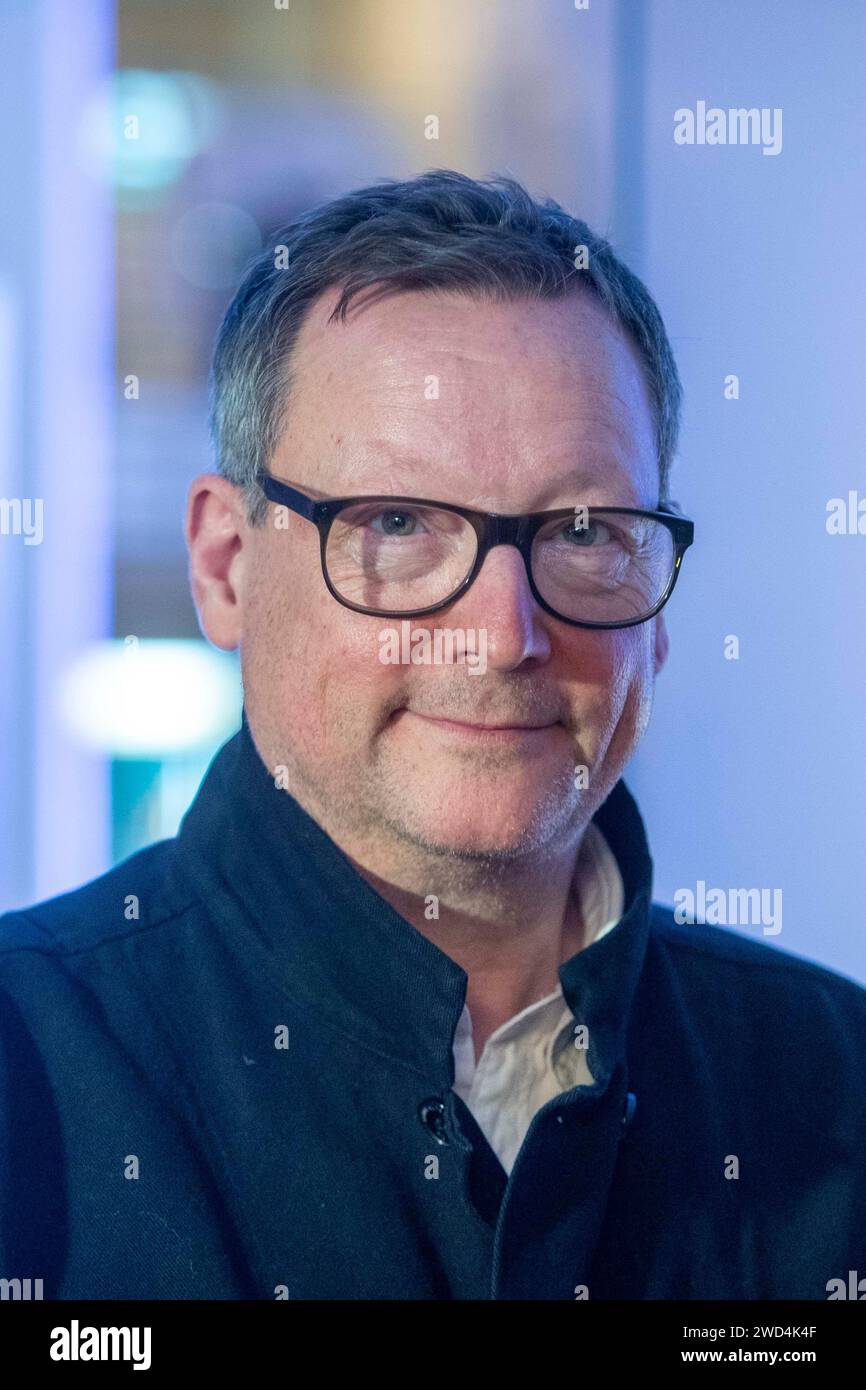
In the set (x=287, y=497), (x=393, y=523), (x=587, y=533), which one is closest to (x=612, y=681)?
(x=587, y=533)

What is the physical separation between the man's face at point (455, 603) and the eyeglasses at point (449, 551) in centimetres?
1

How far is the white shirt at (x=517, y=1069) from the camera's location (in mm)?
1301

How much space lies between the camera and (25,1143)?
3.88 ft

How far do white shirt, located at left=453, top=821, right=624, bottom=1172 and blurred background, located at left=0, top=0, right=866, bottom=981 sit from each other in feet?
1.16

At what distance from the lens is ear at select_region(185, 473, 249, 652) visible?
4.62 feet

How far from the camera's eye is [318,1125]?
123 cm

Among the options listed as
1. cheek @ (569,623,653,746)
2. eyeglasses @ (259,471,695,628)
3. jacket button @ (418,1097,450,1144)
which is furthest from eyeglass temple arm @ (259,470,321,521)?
jacket button @ (418,1097,450,1144)

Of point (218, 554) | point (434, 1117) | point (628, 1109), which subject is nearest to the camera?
point (434, 1117)

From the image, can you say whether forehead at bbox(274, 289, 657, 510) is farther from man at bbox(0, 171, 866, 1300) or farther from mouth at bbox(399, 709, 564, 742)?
mouth at bbox(399, 709, 564, 742)

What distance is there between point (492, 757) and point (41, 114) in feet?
2.99

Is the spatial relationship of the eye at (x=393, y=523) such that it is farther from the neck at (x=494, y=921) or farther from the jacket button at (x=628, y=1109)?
the jacket button at (x=628, y=1109)

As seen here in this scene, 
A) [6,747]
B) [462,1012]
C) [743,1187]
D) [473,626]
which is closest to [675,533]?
[473,626]

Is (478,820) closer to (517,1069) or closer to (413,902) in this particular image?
(413,902)

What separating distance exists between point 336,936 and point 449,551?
379mm
